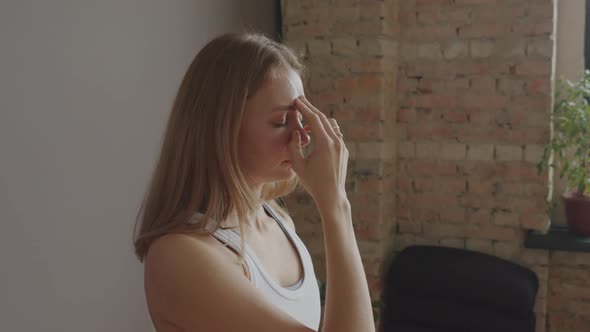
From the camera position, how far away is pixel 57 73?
164cm

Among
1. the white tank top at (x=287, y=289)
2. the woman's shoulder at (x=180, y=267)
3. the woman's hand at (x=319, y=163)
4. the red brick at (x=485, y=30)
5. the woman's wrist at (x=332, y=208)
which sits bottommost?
Answer: the white tank top at (x=287, y=289)

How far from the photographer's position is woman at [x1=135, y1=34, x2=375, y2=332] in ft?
2.92

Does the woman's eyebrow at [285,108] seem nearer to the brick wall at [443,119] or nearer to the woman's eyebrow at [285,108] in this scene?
the woman's eyebrow at [285,108]

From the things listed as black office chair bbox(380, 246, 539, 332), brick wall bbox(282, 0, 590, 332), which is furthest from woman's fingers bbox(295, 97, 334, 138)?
black office chair bbox(380, 246, 539, 332)

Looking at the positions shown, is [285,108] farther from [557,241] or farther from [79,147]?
[557,241]

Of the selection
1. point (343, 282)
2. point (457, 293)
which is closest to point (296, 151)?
point (343, 282)

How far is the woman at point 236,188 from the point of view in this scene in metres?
0.89

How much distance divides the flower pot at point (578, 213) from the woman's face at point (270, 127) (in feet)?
5.96

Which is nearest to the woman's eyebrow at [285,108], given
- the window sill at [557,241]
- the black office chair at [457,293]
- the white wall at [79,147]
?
the white wall at [79,147]

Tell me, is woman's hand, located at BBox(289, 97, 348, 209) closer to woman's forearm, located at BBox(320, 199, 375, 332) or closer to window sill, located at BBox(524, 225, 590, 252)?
woman's forearm, located at BBox(320, 199, 375, 332)

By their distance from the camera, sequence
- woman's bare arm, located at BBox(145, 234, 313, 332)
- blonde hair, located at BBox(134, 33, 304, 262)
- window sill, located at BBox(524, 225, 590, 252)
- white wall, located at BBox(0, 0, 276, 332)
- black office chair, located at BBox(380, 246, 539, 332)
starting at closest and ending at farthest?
woman's bare arm, located at BBox(145, 234, 313, 332) < blonde hair, located at BBox(134, 33, 304, 262) < white wall, located at BBox(0, 0, 276, 332) < black office chair, located at BBox(380, 246, 539, 332) < window sill, located at BBox(524, 225, 590, 252)

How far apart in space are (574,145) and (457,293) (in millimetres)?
790

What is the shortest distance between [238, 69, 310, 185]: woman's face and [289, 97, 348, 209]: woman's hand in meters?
0.02

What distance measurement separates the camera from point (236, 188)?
3.25 feet
